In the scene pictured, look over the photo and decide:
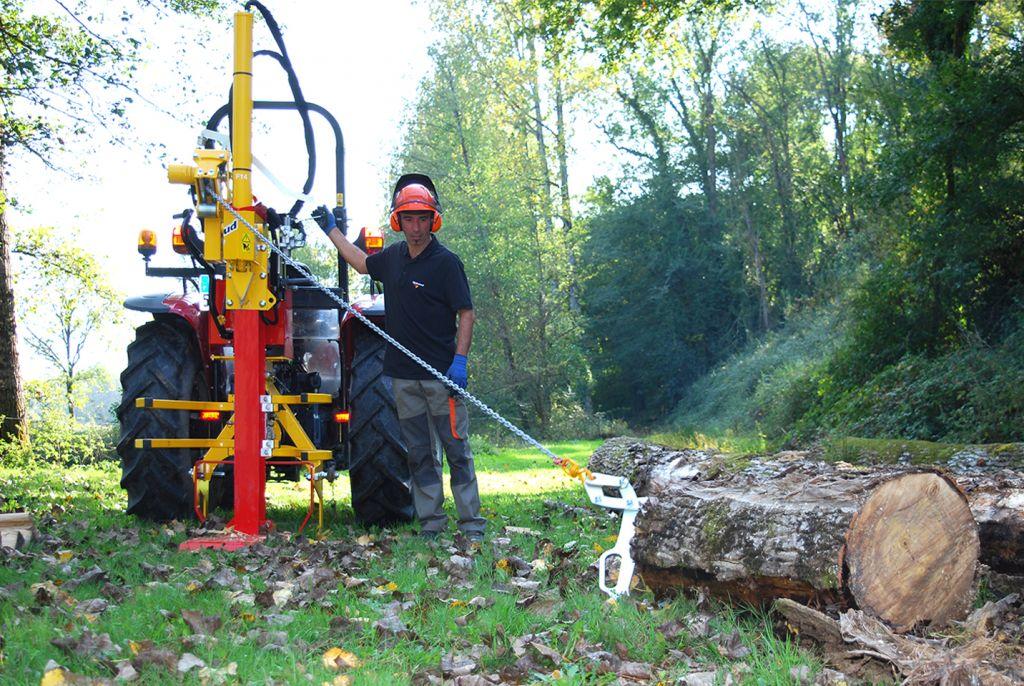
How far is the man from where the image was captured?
6293 mm

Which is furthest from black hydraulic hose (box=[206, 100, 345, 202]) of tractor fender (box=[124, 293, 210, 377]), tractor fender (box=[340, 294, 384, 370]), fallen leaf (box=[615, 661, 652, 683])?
fallen leaf (box=[615, 661, 652, 683])

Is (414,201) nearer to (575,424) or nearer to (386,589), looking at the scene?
→ (386,589)

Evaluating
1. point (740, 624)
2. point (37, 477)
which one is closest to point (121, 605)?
point (740, 624)

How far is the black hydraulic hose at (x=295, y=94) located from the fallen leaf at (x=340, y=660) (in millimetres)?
3502

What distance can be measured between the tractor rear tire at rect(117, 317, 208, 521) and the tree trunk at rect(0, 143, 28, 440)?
6.61m

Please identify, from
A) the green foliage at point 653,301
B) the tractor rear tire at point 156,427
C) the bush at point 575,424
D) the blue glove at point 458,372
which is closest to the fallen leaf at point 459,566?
the blue glove at point 458,372

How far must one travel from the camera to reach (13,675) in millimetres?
3172

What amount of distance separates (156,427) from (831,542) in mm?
4543

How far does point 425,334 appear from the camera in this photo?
6.30 meters

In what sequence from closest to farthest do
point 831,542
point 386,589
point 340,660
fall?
point 340,660, point 831,542, point 386,589

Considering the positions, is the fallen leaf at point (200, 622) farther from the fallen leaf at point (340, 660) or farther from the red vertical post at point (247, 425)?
the red vertical post at point (247, 425)

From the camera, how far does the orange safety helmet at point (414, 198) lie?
6109mm

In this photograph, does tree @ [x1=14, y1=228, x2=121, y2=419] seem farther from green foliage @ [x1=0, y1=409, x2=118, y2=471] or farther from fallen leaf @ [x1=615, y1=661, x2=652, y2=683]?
fallen leaf @ [x1=615, y1=661, x2=652, y2=683]

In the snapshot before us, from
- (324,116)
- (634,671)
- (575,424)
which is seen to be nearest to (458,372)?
(324,116)
